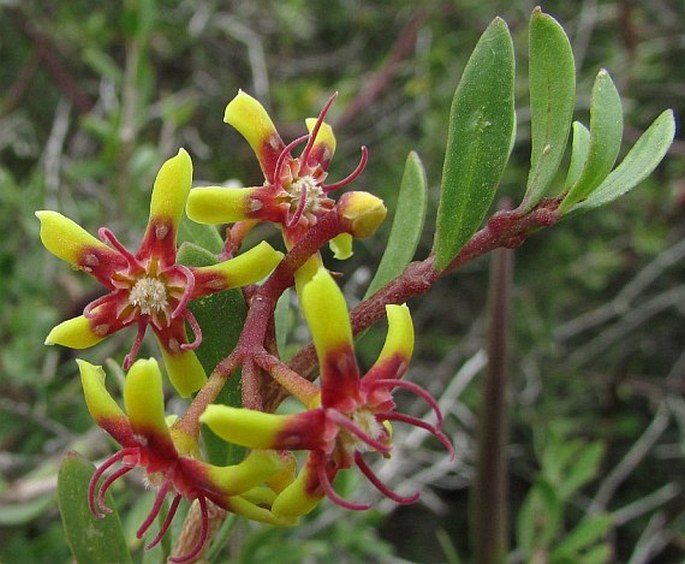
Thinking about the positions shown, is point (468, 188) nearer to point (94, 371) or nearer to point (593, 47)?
point (94, 371)

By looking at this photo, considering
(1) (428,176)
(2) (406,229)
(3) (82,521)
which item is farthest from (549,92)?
(1) (428,176)

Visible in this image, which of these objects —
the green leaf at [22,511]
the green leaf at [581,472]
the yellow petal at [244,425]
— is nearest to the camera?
the yellow petal at [244,425]

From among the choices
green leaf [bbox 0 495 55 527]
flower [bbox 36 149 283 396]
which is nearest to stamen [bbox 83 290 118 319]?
flower [bbox 36 149 283 396]

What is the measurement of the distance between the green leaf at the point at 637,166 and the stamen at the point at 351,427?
0.26m

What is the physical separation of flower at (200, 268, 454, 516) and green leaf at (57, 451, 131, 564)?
236 mm

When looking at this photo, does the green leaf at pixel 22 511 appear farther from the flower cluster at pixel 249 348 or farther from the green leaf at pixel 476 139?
the green leaf at pixel 476 139

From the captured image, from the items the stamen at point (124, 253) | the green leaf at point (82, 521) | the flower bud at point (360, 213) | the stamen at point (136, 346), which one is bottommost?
the green leaf at point (82, 521)

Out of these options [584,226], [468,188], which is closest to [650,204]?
[584,226]

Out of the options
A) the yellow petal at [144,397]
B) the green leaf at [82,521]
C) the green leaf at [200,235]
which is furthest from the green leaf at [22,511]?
the yellow petal at [144,397]

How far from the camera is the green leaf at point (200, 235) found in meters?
0.79

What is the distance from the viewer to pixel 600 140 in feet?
2.21

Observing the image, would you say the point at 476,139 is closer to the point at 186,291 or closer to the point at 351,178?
the point at 351,178

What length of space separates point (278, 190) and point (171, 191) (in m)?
0.09

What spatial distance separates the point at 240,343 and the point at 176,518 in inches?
11.0
